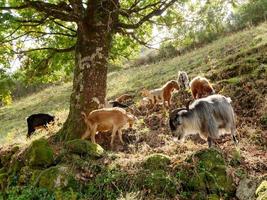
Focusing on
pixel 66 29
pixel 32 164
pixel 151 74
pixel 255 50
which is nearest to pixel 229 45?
pixel 151 74

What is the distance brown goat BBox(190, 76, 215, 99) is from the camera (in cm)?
1272

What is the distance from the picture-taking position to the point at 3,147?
38.4 ft

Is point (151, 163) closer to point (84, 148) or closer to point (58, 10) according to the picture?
point (84, 148)

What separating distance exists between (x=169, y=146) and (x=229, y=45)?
47.4 feet

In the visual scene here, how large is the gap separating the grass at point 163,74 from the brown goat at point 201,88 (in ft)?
4.26

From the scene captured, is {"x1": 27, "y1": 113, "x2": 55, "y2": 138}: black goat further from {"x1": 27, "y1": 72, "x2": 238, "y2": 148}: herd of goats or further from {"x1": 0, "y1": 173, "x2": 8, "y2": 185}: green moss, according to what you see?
{"x1": 0, "y1": 173, "x2": 8, "y2": 185}: green moss

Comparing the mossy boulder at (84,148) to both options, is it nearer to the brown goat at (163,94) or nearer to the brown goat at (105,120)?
the brown goat at (105,120)

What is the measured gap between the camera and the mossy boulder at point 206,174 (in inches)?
298

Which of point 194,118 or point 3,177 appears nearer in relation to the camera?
point 194,118

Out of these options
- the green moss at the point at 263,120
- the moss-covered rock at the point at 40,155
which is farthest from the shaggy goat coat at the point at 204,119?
the moss-covered rock at the point at 40,155

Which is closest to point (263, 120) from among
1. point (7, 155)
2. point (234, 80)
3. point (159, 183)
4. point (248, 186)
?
point (234, 80)

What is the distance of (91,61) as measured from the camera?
11.3 m

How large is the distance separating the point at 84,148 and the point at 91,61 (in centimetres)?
281

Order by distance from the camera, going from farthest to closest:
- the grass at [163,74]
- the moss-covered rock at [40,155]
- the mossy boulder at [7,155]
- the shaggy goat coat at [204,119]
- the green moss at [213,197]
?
1. the grass at [163,74]
2. the mossy boulder at [7,155]
3. the moss-covered rock at [40,155]
4. the shaggy goat coat at [204,119]
5. the green moss at [213,197]
